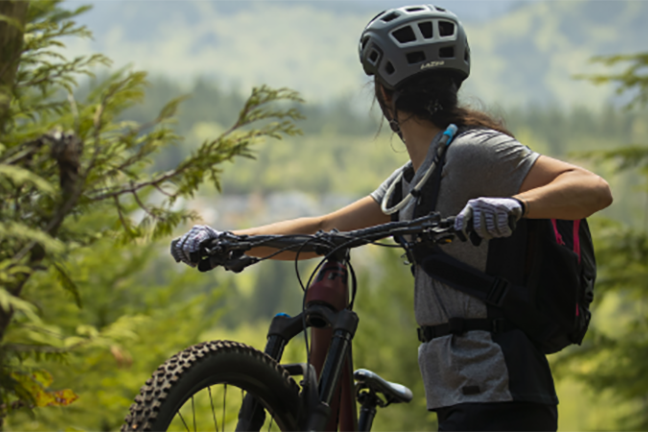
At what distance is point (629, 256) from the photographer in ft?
35.1

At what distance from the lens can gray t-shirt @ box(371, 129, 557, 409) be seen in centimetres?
223

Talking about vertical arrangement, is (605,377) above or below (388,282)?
below

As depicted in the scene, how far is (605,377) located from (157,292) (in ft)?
27.2

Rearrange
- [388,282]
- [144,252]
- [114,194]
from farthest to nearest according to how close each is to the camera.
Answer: [388,282] < [144,252] < [114,194]

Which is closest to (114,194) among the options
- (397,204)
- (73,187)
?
(73,187)

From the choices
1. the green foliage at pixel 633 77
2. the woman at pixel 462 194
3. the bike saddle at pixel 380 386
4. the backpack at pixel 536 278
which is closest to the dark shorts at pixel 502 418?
the woman at pixel 462 194

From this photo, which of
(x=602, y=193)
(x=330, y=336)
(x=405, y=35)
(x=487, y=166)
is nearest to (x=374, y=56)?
(x=405, y=35)

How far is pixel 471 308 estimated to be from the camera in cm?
234

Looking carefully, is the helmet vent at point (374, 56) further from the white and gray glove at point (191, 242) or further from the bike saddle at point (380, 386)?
the bike saddle at point (380, 386)

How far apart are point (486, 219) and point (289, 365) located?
82 centimetres

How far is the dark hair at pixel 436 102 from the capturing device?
2.66 metres

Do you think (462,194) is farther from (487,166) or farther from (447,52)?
(447,52)

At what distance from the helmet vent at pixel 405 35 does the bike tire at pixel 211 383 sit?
1434mm

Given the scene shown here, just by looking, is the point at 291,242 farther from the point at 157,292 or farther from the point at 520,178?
the point at 157,292
